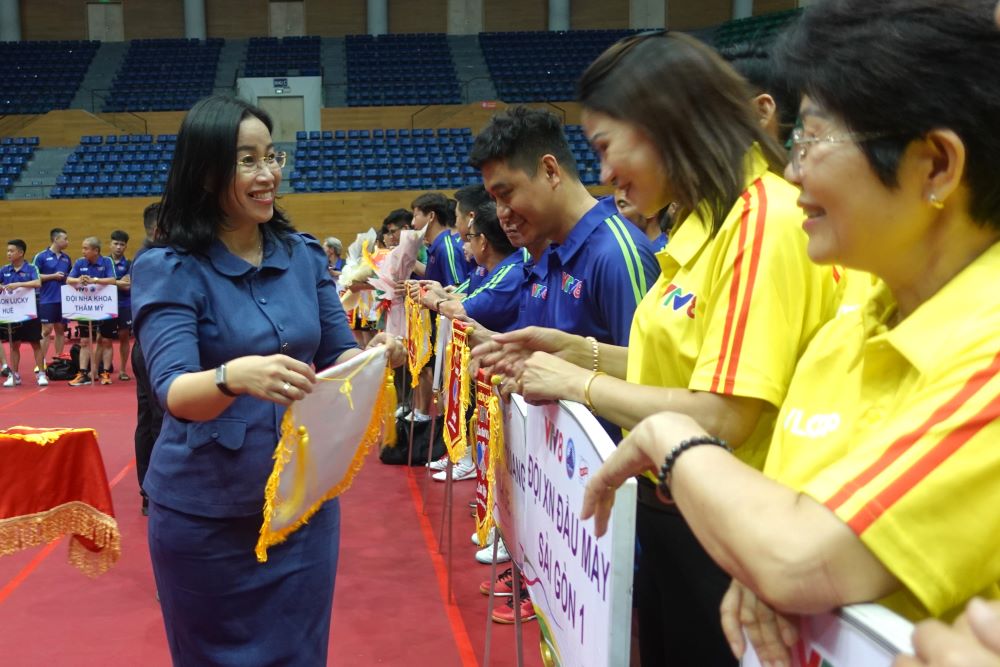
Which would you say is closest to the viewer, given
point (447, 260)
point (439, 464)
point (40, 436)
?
point (40, 436)

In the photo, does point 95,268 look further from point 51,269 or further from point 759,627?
point 759,627

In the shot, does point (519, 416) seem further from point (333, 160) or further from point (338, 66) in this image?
point (338, 66)

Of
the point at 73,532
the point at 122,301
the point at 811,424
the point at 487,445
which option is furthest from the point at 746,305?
the point at 122,301

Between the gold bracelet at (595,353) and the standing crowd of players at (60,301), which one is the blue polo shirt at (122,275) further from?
the gold bracelet at (595,353)

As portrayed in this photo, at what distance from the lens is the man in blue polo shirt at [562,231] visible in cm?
186

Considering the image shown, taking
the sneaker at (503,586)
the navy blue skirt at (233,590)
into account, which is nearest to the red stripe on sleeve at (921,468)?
the navy blue skirt at (233,590)

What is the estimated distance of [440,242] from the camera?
5922mm

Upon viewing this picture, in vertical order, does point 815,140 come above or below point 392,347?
above

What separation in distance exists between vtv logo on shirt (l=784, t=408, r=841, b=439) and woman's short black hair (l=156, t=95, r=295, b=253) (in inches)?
51.8

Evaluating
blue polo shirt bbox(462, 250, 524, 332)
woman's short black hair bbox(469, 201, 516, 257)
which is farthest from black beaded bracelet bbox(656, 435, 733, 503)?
woman's short black hair bbox(469, 201, 516, 257)

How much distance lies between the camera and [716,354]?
3.63 feet

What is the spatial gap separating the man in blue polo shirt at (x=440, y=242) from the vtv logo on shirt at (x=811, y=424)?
16.4ft

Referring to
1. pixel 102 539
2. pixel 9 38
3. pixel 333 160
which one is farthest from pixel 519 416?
pixel 9 38

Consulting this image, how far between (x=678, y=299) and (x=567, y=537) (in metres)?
0.41
